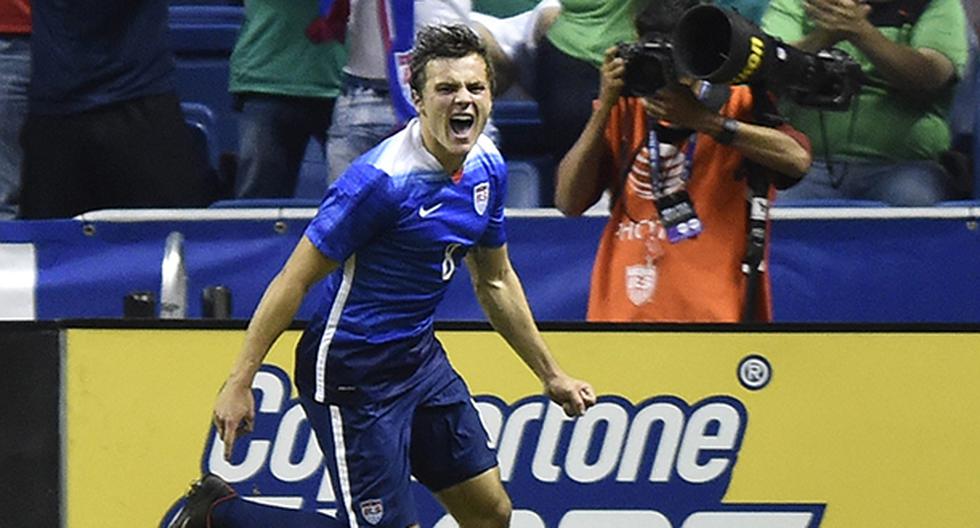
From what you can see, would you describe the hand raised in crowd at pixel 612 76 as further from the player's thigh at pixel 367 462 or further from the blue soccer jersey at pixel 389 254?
the player's thigh at pixel 367 462

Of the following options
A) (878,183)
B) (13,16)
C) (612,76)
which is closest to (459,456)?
(612,76)

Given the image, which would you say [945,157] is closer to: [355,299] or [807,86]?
[807,86]

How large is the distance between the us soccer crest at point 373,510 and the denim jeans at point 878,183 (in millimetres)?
1866

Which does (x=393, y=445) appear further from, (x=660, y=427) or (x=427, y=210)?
(x=660, y=427)

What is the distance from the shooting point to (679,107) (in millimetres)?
5512

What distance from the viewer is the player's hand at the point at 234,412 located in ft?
16.3

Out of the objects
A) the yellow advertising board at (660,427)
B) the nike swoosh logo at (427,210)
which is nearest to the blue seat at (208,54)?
the yellow advertising board at (660,427)

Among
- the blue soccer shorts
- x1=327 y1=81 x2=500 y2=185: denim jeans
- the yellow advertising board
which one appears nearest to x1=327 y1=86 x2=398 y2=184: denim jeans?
x1=327 y1=81 x2=500 y2=185: denim jeans

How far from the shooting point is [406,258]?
5.16m

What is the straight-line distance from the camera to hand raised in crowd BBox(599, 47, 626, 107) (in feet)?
17.9

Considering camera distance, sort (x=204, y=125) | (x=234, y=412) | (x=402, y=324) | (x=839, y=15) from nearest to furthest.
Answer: (x=234, y=412), (x=402, y=324), (x=839, y=15), (x=204, y=125)

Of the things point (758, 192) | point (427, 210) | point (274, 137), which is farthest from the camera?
point (274, 137)

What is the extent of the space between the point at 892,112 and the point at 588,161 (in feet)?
3.77

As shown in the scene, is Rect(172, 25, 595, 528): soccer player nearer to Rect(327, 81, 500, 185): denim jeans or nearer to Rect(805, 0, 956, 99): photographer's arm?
Rect(327, 81, 500, 185): denim jeans
